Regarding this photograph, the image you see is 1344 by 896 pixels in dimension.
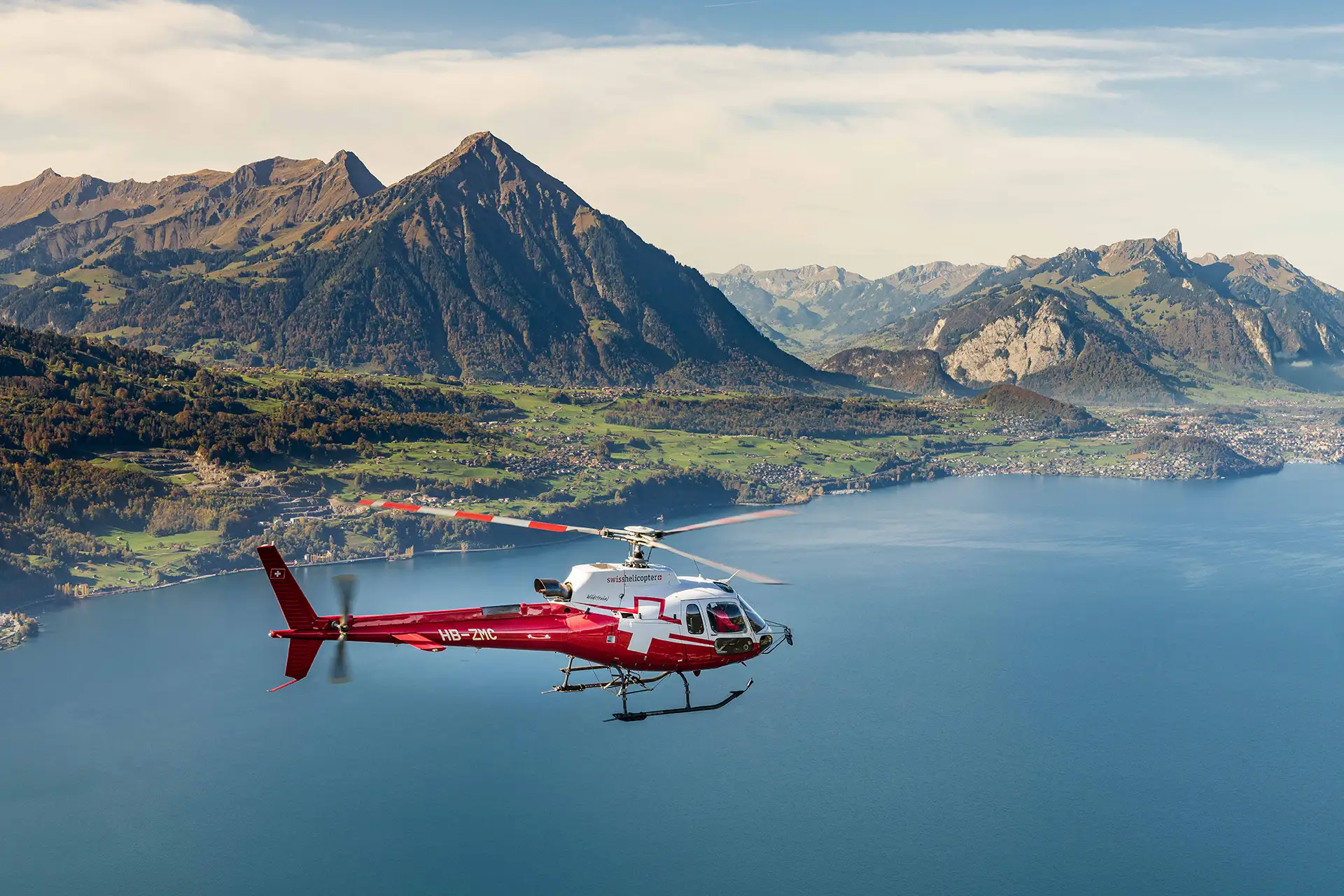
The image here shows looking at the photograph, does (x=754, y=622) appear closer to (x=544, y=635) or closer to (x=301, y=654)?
(x=544, y=635)

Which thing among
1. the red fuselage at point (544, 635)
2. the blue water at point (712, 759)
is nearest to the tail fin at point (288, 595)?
the red fuselage at point (544, 635)

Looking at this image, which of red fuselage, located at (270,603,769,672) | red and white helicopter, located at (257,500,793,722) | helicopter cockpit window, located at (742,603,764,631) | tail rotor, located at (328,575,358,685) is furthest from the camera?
helicopter cockpit window, located at (742,603,764,631)

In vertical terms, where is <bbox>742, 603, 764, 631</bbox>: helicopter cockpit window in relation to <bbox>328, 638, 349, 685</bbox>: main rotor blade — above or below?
above

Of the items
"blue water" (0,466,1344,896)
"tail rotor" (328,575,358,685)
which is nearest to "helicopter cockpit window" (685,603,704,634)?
"tail rotor" (328,575,358,685)

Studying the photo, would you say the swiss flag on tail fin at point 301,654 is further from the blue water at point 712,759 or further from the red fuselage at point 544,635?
the blue water at point 712,759

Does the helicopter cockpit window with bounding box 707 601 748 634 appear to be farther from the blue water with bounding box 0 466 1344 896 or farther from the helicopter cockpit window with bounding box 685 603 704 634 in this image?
the blue water with bounding box 0 466 1344 896

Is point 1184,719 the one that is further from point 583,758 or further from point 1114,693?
point 583,758
